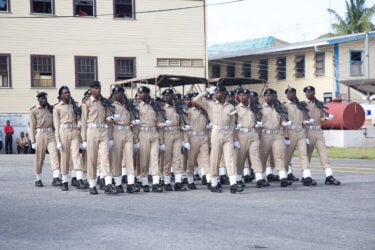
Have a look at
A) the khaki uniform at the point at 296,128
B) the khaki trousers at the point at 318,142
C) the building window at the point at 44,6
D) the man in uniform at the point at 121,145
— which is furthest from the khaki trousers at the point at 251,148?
the building window at the point at 44,6

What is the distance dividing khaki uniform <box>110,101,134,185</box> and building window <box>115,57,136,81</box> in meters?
22.4

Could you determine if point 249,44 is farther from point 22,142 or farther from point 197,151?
point 197,151

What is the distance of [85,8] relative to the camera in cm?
3628

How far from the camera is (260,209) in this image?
11.4m

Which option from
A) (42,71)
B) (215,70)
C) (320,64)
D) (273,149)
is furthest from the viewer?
(215,70)

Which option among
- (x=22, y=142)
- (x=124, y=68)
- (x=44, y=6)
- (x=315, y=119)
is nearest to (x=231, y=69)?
(x=124, y=68)

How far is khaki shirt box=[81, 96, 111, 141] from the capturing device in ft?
46.8

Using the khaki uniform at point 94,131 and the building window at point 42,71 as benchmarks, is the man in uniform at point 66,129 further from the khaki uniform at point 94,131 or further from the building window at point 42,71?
the building window at point 42,71

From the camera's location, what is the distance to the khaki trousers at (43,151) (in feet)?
53.1

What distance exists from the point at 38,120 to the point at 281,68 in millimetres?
31093

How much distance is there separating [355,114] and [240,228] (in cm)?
2595

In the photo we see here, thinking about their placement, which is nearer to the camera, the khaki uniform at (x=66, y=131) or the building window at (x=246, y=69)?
the khaki uniform at (x=66, y=131)

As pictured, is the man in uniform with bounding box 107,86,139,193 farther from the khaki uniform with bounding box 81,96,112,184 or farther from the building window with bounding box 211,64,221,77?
the building window with bounding box 211,64,221,77

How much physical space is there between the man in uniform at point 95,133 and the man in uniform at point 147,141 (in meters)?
0.79
